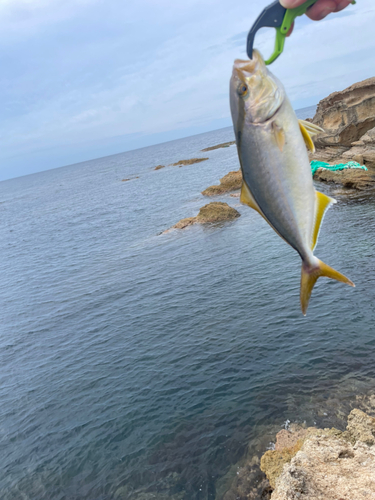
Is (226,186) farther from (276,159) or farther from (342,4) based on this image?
(276,159)

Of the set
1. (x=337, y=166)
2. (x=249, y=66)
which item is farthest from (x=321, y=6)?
(x=337, y=166)

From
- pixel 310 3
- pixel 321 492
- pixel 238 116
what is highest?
pixel 310 3

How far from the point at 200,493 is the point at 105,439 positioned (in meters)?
3.85

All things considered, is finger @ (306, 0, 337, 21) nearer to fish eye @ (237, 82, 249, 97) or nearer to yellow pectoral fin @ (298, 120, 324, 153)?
yellow pectoral fin @ (298, 120, 324, 153)

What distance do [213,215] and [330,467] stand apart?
29.1 meters

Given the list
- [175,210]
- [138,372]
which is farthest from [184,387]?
[175,210]

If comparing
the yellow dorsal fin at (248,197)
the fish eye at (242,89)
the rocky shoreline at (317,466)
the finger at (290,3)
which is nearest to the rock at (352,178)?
the rocky shoreline at (317,466)

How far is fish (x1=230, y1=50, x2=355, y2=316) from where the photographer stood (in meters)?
3.14

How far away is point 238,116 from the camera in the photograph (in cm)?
319

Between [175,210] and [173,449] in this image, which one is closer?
[173,449]

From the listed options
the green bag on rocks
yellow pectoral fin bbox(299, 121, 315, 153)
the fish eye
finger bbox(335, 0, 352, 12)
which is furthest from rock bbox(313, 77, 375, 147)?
the fish eye

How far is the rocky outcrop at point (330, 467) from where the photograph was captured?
6.58 m

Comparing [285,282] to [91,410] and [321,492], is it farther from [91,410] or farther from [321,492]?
[321,492]

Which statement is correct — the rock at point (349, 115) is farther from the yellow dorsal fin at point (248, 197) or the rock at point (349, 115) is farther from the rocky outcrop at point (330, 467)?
the yellow dorsal fin at point (248, 197)
